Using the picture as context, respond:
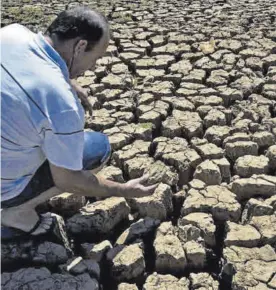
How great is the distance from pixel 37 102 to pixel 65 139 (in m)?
0.15

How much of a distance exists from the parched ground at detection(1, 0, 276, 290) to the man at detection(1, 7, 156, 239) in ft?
1.07

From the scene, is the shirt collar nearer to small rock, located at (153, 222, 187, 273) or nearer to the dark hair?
the dark hair

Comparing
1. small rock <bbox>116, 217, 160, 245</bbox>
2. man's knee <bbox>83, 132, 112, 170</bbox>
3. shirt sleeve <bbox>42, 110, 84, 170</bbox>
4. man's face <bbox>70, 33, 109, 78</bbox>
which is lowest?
small rock <bbox>116, 217, 160, 245</bbox>

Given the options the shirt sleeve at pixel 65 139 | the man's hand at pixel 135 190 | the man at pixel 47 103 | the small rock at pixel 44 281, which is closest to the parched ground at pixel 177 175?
the small rock at pixel 44 281

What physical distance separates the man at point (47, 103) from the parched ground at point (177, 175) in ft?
1.07

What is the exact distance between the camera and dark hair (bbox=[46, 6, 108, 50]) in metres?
2.06

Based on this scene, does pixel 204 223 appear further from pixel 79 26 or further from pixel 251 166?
pixel 79 26

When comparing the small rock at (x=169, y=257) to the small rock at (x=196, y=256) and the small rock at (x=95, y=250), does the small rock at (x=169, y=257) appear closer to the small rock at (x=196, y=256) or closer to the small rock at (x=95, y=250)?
the small rock at (x=196, y=256)

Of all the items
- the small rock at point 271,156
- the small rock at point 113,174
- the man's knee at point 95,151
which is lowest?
the small rock at point 113,174

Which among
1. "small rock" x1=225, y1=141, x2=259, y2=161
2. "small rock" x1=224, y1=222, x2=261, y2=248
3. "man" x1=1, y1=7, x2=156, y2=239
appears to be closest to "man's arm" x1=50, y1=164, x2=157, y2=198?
"man" x1=1, y1=7, x2=156, y2=239

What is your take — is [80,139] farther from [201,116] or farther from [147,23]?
[147,23]

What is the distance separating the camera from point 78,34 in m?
2.07

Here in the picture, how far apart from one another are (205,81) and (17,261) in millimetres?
2020

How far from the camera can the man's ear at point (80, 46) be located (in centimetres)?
207
